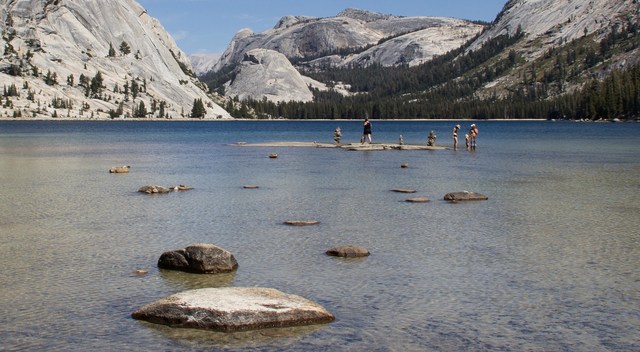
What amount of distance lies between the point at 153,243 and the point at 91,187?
956 inches

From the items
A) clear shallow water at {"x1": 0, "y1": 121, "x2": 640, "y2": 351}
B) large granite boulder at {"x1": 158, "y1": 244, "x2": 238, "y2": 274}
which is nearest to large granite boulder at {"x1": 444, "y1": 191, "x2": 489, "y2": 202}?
clear shallow water at {"x1": 0, "y1": 121, "x2": 640, "y2": 351}

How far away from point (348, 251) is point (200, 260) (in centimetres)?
609

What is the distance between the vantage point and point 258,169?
235ft

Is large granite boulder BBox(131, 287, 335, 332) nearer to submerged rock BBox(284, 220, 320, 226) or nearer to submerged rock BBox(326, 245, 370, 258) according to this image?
submerged rock BBox(326, 245, 370, 258)

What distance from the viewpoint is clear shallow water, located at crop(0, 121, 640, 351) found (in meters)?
19.2

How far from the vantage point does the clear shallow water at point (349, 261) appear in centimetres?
1919

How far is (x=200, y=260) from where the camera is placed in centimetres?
2608

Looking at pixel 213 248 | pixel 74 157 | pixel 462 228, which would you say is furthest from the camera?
pixel 74 157

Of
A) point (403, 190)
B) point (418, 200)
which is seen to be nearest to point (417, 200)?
point (418, 200)

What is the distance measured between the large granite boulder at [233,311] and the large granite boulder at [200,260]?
4931mm

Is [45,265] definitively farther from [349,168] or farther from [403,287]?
[349,168]

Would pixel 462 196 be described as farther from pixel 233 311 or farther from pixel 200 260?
pixel 233 311

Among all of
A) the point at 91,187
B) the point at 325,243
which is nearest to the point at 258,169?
the point at 91,187

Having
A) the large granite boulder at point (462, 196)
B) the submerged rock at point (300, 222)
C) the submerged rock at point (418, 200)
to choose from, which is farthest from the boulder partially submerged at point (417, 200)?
the submerged rock at point (300, 222)
